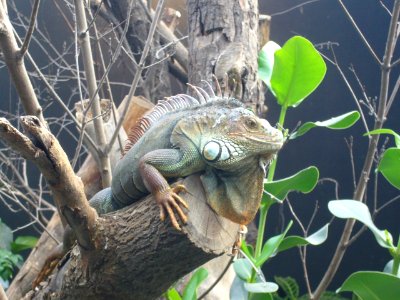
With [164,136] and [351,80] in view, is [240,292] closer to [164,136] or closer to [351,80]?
[164,136]

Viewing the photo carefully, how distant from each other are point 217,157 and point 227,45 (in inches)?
53.8

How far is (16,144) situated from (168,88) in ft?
9.88

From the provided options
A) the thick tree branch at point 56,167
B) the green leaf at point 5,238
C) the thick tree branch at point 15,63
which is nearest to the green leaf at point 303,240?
the thick tree branch at point 56,167

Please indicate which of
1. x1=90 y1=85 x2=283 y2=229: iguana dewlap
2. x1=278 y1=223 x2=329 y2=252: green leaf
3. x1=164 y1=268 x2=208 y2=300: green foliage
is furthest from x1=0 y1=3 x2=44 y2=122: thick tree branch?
x1=278 y1=223 x2=329 y2=252: green leaf

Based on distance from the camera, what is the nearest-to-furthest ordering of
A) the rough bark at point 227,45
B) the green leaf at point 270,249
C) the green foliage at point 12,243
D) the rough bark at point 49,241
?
the green leaf at point 270,249
the rough bark at point 227,45
the rough bark at point 49,241
the green foliage at point 12,243

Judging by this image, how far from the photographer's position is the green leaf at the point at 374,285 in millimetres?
2314

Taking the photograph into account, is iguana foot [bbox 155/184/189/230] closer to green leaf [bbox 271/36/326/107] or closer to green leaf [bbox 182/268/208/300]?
green leaf [bbox 182/268/208/300]

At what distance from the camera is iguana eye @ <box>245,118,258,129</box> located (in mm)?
1755

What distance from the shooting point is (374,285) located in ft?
7.73

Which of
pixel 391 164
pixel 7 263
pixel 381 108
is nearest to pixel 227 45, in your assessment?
pixel 381 108

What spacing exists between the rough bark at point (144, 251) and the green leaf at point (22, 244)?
3134 millimetres

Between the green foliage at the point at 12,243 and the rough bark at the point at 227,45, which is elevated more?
the rough bark at the point at 227,45

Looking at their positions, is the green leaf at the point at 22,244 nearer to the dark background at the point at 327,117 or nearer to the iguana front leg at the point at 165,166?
the dark background at the point at 327,117

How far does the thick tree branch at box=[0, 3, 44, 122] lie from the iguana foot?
0.81 m
